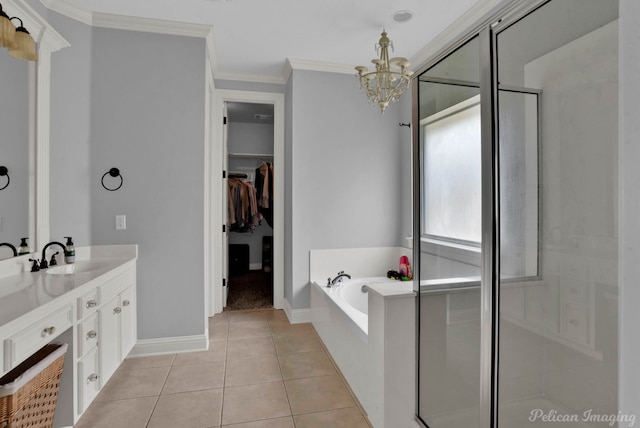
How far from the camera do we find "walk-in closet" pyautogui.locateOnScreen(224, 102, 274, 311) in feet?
16.2

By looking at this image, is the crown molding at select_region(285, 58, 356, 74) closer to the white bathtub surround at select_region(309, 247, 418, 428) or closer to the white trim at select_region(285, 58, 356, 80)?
the white trim at select_region(285, 58, 356, 80)

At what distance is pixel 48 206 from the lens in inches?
93.0

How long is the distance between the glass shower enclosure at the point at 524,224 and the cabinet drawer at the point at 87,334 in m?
1.73

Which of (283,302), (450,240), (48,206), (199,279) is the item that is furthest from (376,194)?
(48,206)

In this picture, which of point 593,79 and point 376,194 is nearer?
point 593,79

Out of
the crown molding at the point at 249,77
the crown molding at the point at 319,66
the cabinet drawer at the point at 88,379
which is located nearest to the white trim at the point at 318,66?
the crown molding at the point at 319,66

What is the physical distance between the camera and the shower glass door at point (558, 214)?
0.86 meters

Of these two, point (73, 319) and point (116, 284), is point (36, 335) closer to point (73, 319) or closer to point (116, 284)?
point (73, 319)

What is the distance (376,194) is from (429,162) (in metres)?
2.02

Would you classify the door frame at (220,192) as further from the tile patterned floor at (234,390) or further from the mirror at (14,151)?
the mirror at (14,151)

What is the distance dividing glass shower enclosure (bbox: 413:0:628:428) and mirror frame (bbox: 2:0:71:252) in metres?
2.40

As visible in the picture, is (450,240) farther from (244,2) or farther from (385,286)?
(244,2)

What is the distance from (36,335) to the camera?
1411 millimetres

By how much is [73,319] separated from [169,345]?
1246 millimetres
